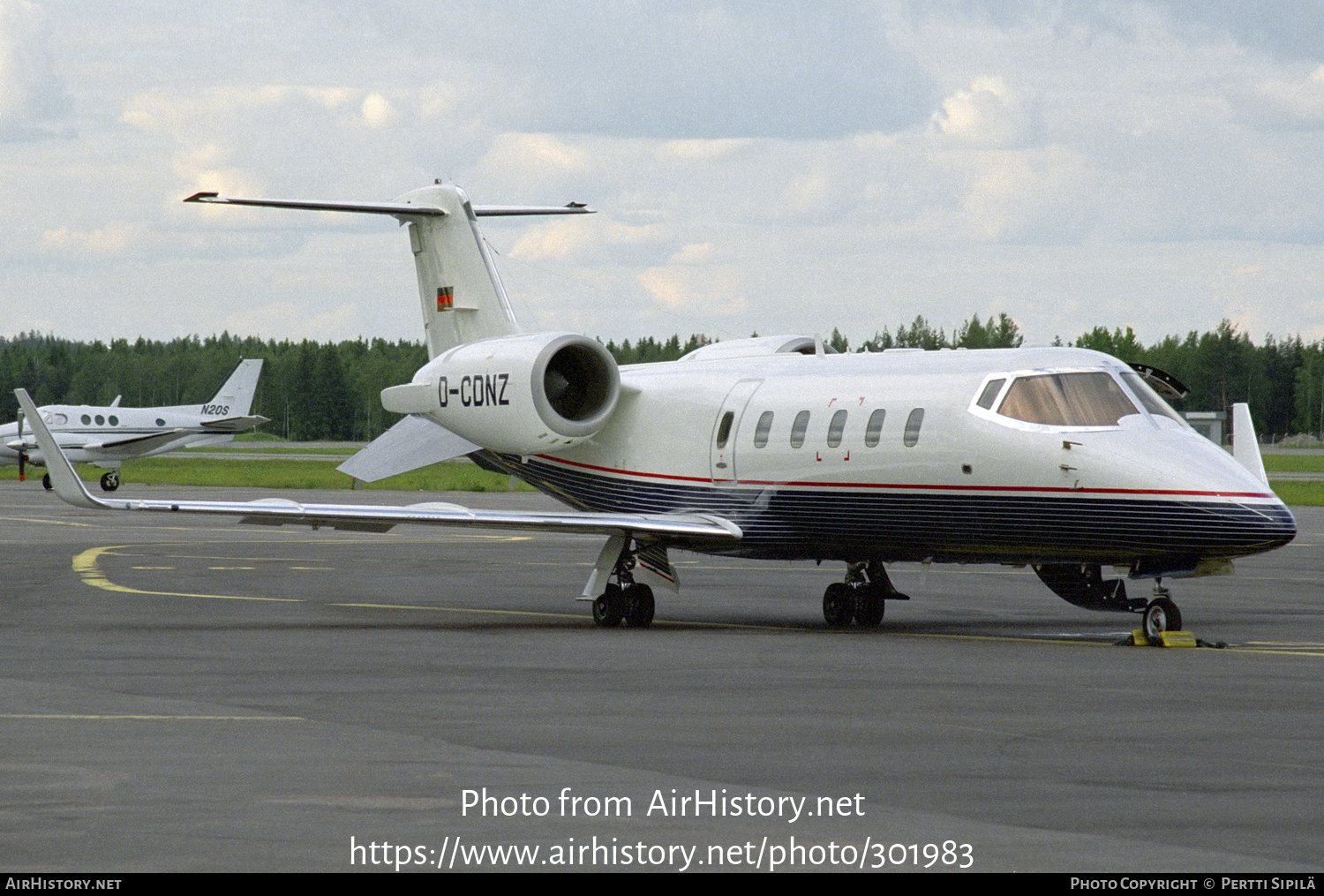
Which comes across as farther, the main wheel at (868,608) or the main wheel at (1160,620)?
the main wheel at (868,608)

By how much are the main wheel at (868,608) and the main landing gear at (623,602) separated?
7.72 feet

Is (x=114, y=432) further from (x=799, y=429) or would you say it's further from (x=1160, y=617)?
(x=1160, y=617)

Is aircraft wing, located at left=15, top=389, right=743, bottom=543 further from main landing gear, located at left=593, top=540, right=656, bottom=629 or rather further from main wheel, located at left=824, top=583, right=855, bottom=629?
Answer: main wheel, located at left=824, top=583, right=855, bottom=629

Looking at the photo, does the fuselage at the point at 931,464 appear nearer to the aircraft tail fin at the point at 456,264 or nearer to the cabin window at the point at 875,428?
the cabin window at the point at 875,428

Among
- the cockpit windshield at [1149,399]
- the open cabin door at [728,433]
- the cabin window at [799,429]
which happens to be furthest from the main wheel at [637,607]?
the cockpit windshield at [1149,399]

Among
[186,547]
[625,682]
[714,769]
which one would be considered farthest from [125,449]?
[714,769]

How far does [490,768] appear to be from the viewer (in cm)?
992

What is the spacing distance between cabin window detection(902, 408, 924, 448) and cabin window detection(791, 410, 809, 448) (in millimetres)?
1479

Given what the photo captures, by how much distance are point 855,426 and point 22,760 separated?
11.0 meters

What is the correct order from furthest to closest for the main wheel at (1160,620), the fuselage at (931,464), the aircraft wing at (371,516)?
the aircraft wing at (371,516) < the main wheel at (1160,620) < the fuselage at (931,464)

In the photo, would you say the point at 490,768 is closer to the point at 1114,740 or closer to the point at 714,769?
the point at 714,769

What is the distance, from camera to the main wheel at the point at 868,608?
20.5 metres

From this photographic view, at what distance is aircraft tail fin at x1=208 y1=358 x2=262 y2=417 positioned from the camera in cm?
7900

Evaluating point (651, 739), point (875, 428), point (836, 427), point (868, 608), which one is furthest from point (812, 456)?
point (651, 739)
